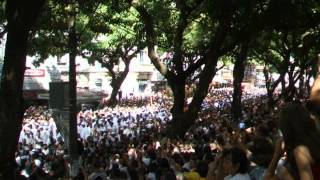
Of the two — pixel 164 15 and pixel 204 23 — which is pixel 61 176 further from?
pixel 164 15

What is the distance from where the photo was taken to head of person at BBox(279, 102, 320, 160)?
353 centimetres

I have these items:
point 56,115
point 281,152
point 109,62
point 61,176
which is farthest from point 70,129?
→ point 109,62

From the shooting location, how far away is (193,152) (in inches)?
543

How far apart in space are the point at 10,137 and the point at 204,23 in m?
9.10

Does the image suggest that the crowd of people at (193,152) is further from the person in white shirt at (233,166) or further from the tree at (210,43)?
the tree at (210,43)

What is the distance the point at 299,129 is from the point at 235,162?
178 centimetres

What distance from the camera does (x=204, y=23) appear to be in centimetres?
1805

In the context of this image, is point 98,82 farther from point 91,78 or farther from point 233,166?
point 233,166

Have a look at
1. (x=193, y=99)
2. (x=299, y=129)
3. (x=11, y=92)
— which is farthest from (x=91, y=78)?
(x=299, y=129)

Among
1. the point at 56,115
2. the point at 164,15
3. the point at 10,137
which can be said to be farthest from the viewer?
the point at 164,15

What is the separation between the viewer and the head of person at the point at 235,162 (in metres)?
5.30

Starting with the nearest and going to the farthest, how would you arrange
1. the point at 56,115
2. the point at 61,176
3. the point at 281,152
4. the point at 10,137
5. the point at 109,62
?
the point at 281,152 → the point at 10,137 → the point at 61,176 → the point at 56,115 → the point at 109,62

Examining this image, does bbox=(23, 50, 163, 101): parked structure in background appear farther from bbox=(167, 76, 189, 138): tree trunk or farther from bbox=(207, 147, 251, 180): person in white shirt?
bbox=(207, 147, 251, 180): person in white shirt

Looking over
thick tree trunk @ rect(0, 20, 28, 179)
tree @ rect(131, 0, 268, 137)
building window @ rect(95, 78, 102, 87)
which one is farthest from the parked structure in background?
thick tree trunk @ rect(0, 20, 28, 179)
